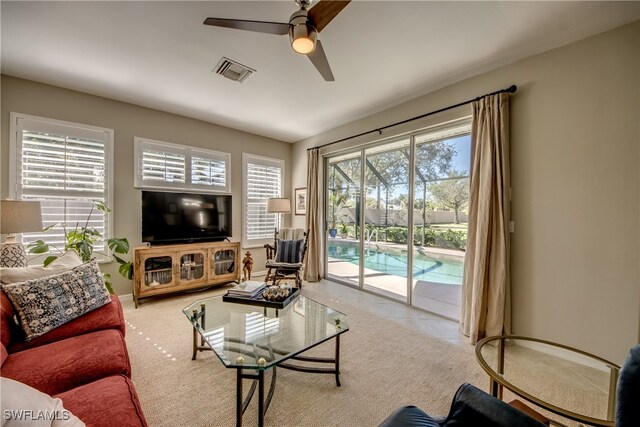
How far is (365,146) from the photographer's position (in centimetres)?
398

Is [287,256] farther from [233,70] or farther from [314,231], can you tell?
[233,70]

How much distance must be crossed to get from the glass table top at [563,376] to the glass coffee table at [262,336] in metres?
0.99

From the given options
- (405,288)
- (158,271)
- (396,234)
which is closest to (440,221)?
(396,234)

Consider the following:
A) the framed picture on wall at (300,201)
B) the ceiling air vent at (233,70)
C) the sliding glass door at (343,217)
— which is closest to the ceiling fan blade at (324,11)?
the ceiling air vent at (233,70)

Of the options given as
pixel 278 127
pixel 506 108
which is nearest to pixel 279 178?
pixel 278 127

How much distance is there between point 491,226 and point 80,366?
10.2 feet

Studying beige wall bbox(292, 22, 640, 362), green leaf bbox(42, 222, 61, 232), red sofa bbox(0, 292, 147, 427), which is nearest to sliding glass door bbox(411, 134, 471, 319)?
beige wall bbox(292, 22, 640, 362)

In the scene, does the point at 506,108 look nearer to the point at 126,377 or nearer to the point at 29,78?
the point at 126,377

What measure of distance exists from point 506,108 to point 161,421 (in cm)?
355

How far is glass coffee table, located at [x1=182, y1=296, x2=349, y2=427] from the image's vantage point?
1428 mm

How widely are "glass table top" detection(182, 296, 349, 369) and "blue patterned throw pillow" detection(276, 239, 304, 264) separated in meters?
1.79

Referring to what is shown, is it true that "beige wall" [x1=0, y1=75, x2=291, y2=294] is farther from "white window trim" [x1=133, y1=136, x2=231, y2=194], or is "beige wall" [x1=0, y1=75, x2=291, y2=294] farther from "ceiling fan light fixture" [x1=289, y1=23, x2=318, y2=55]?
"ceiling fan light fixture" [x1=289, y1=23, x2=318, y2=55]

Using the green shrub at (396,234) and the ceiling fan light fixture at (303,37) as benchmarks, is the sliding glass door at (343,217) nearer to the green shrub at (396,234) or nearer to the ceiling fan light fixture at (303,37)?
the green shrub at (396,234)

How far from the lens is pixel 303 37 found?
5.02 feet
